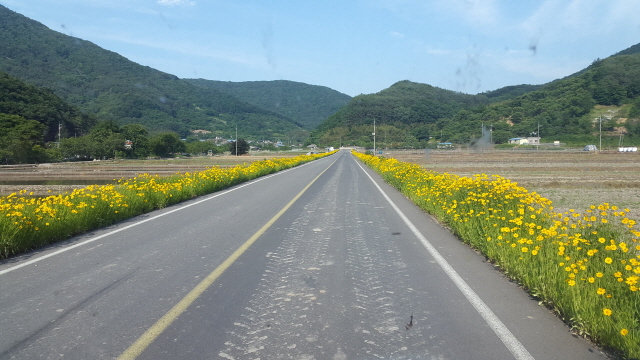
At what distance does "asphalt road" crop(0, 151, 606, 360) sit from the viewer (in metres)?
3.91

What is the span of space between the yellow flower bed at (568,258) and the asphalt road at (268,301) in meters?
0.23

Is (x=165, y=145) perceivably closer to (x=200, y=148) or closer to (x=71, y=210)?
(x=200, y=148)

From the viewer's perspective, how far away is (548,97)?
406 feet

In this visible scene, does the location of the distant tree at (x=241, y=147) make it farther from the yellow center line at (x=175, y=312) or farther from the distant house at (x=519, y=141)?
the yellow center line at (x=175, y=312)

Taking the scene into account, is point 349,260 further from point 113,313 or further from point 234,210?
point 234,210

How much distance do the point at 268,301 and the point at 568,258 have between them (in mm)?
3613

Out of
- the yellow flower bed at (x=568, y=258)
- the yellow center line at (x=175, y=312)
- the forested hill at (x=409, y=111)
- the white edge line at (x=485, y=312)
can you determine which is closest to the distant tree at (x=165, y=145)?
the forested hill at (x=409, y=111)

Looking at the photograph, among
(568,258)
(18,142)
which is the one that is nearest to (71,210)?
(568,258)

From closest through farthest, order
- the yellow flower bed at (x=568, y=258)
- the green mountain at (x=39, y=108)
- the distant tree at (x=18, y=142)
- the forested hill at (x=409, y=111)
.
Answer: the yellow flower bed at (x=568, y=258), the distant tree at (x=18, y=142), the green mountain at (x=39, y=108), the forested hill at (x=409, y=111)

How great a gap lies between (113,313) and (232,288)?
1353mm

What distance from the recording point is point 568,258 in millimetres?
5367

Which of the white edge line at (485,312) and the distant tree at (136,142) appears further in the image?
the distant tree at (136,142)

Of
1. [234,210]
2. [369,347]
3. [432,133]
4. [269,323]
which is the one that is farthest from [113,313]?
[432,133]

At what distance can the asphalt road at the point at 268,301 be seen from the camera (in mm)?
3910
